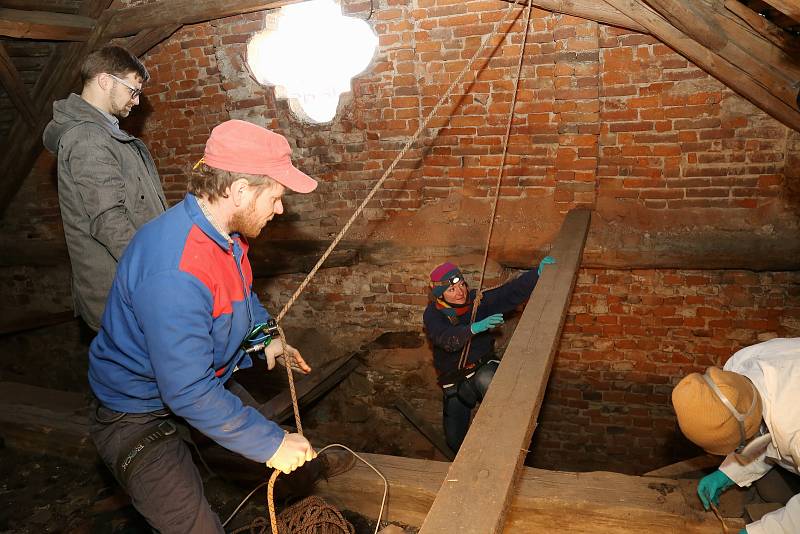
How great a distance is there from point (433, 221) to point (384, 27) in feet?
4.98

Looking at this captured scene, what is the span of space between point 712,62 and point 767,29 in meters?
0.36

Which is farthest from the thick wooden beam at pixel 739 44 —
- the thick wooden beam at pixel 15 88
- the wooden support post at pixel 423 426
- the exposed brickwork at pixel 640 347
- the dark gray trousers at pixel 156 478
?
the thick wooden beam at pixel 15 88

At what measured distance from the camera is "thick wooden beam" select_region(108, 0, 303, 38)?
429cm

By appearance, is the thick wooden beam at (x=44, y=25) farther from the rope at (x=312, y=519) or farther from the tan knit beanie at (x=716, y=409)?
the tan knit beanie at (x=716, y=409)

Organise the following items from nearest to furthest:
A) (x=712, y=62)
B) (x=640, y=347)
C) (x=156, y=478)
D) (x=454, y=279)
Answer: (x=156, y=478)
(x=712, y=62)
(x=454, y=279)
(x=640, y=347)

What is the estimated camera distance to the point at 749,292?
398cm

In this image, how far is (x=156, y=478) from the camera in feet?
6.61

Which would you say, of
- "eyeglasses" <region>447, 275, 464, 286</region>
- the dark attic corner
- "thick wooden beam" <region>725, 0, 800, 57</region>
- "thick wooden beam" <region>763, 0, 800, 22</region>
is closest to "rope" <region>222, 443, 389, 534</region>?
the dark attic corner

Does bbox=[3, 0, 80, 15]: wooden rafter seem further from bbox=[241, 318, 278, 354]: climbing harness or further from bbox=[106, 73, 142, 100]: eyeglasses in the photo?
bbox=[241, 318, 278, 354]: climbing harness

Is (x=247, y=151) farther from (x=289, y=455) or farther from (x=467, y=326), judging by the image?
(x=467, y=326)

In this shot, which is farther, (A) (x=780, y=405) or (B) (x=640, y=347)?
(B) (x=640, y=347)

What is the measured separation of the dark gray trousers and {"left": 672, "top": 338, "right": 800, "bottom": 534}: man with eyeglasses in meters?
1.77

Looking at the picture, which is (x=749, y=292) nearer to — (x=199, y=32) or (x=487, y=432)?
(x=487, y=432)

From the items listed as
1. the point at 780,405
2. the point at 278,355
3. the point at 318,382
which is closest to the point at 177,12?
the point at 318,382
